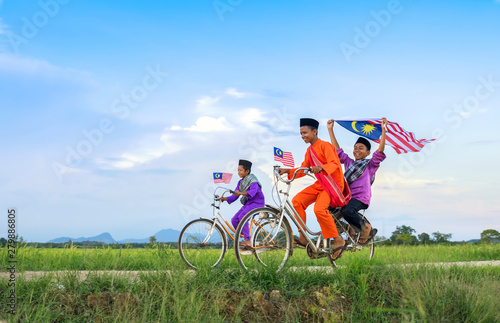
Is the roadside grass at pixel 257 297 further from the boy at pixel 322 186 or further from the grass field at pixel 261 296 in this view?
the boy at pixel 322 186

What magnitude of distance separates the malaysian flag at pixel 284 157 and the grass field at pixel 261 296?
1695mm

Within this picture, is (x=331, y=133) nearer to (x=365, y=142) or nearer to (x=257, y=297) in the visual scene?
(x=365, y=142)

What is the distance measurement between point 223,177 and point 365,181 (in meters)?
2.68

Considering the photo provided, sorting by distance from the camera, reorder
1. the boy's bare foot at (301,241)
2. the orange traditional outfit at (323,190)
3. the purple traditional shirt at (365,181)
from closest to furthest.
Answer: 1. the orange traditional outfit at (323,190)
2. the boy's bare foot at (301,241)
3. the purple traditional shirt at (365,181)

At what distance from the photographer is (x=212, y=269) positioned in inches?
261

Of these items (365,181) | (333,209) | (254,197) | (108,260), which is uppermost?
(365,181)

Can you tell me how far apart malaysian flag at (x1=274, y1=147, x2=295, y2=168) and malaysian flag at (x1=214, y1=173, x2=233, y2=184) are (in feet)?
4.85

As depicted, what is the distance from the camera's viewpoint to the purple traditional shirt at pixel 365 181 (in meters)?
8.05

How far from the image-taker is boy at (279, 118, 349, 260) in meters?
7.36

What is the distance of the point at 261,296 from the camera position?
6.00 metres

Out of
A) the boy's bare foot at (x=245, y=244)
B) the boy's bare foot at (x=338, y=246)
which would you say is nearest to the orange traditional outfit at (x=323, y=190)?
the boy's bare foot at (x=338, y=246)

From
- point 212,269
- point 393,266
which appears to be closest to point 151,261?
point 212,269

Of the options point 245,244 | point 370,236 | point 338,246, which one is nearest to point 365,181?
point 370,236

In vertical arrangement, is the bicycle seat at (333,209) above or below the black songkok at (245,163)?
below
